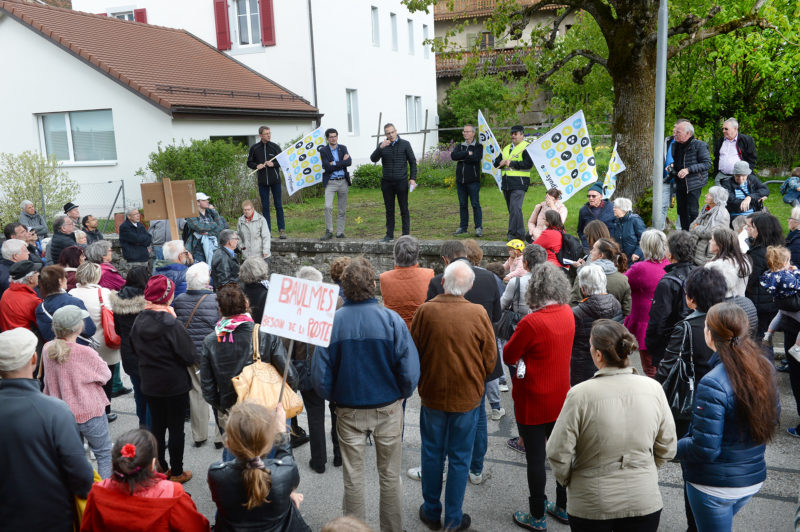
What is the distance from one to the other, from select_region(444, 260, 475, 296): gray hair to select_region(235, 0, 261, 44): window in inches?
777

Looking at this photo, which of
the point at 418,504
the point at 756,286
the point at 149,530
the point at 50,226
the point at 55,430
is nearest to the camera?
the point at 149,530

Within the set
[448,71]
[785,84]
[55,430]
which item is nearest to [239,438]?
[55,430]

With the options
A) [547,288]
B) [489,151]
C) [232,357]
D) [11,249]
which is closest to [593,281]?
[547,288]

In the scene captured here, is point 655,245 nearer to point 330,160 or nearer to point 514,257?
point 514,257

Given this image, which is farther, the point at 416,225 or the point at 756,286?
the point at 416,225

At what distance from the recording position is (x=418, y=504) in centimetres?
497

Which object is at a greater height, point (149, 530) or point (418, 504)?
point (149, 530)

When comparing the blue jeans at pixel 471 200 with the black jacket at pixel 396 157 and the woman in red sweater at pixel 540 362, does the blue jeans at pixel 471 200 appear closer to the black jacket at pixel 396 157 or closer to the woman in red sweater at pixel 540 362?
the black jacket at pixel 396 157

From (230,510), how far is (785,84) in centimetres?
2336

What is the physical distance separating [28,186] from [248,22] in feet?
33.6

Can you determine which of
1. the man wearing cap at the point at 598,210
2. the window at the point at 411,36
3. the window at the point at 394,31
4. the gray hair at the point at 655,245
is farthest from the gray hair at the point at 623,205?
the window at the point at 411,36

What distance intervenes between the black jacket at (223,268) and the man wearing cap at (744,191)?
6.91m

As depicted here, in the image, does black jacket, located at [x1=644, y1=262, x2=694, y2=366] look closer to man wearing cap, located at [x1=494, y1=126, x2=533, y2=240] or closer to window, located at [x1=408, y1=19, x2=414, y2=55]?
man wearing cap, located at [x1=494, y1=126, x2=533, y2=240]

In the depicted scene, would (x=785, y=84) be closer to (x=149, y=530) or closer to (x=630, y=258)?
(x=630, y=258)
